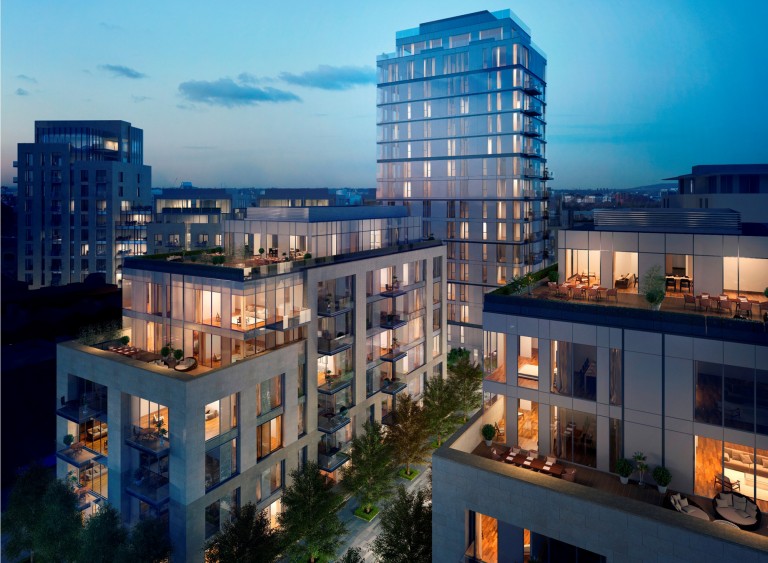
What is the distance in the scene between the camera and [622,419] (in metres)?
19.9

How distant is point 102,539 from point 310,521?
34.4 feet

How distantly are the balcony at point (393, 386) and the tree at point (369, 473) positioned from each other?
795cm

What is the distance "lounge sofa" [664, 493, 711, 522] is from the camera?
17103mm

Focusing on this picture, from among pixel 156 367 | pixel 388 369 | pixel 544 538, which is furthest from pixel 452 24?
pixel 544 538

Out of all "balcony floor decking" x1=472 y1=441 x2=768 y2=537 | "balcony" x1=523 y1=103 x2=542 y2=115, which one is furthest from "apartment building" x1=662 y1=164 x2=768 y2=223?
"balcony floor decking" x1=472 y1=441 x2=768 y2=537

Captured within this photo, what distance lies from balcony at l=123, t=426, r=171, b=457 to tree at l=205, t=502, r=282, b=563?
205 inches

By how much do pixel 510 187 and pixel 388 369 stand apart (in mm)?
29769

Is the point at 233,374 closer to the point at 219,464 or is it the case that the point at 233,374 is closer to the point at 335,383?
the point at 219,464

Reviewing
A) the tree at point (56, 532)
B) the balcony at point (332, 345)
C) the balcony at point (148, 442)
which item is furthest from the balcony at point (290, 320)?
the tree at point (56, 532)

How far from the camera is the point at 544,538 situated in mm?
18078

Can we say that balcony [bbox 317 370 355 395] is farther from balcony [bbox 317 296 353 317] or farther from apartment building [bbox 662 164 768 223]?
apartment building [bbox 662 164 768 223]

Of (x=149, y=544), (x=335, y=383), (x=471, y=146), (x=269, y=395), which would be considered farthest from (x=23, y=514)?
(x=471, y=146)

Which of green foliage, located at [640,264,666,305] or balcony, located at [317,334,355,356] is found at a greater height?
green foliage, located at [640,264,666,305]

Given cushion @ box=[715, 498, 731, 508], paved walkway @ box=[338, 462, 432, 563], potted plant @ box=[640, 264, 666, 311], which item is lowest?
paved walkway @ box=[338, 462, 432, 563]
